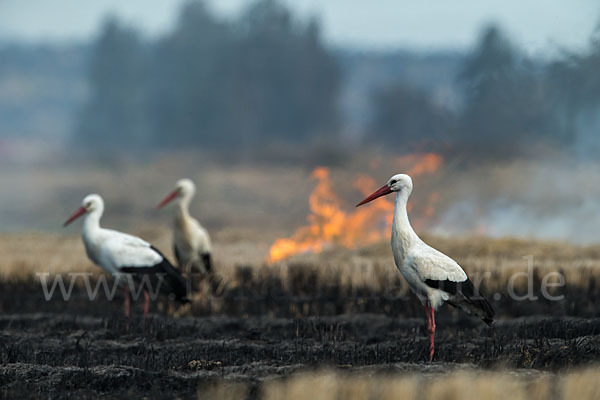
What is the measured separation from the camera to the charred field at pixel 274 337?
791 cm

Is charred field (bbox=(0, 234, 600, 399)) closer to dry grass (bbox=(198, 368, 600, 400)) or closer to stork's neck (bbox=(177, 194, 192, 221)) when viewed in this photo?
dry grass (bbox=(198, 368, 600, 400))

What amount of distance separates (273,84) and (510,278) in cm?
3133

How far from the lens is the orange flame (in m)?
25.2

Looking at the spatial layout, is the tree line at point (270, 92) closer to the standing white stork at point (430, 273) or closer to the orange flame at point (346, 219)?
the orange flame at point (346, 219)

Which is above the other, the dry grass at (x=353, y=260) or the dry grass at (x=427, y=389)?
the dry grass at (x=353, y=260)

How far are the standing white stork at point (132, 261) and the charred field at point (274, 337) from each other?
47 centimetres

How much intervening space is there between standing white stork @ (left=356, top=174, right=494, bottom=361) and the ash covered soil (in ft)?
1.41

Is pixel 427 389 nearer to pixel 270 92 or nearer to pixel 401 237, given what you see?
pixel 401 237

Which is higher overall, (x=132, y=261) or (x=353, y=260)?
(x=353, y=260)

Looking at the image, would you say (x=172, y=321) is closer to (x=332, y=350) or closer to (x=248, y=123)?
(x=332, y=350)

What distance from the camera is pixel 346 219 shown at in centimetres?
2653

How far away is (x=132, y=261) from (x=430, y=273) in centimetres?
492

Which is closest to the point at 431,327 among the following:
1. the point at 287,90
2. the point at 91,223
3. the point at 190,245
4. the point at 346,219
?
the point at 91,223

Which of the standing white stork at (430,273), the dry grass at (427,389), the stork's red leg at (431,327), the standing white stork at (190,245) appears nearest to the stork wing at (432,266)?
the standing white stork at (430,273)
